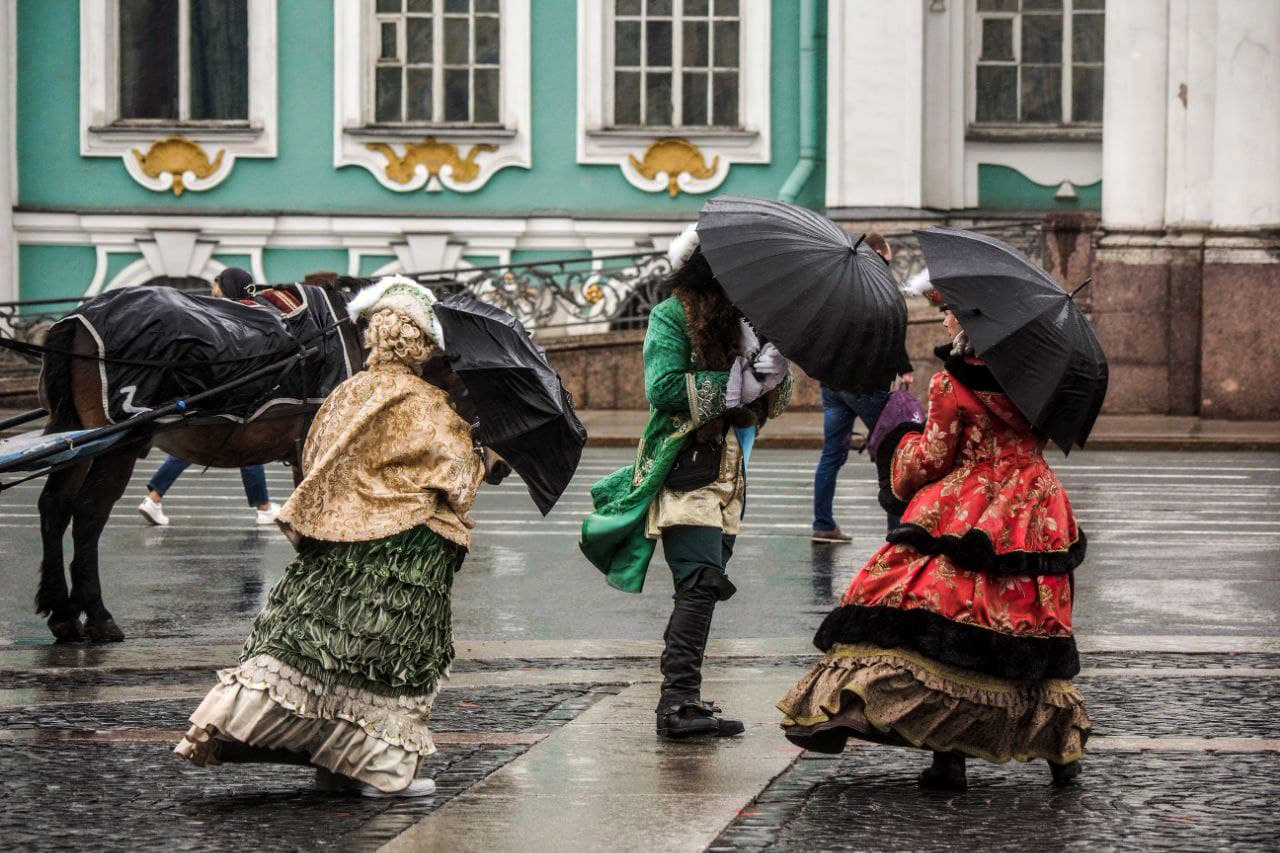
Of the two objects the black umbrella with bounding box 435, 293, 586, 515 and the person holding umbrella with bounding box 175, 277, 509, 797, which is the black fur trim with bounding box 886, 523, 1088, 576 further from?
the person holding umbrella with bounding box 175, 277, 509, 797

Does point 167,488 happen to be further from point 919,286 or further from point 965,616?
point 965,616

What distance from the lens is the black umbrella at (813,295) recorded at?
7.33 metres

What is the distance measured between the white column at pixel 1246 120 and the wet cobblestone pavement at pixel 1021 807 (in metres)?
17.7

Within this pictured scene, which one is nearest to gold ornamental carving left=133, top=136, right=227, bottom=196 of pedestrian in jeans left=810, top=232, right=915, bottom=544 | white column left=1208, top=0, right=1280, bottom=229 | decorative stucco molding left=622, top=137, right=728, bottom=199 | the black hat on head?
decorative stucco molding left=622, top=137, right=728, bottom=199

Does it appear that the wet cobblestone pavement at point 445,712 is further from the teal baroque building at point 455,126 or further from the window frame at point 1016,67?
the window frame at point 1016,67

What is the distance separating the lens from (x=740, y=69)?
27.8 m

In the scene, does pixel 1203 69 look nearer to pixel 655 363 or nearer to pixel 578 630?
pixel 578 630

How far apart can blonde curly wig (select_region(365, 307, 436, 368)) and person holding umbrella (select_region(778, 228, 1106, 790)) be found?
1.46 metres

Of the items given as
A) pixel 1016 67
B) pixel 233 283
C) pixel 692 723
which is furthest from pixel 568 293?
pixel 692 723

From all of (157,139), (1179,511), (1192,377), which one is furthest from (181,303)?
(157,139)

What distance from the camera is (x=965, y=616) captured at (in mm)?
6801

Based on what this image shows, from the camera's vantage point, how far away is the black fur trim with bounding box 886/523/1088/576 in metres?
6.83

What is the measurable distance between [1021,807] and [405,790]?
176 cm

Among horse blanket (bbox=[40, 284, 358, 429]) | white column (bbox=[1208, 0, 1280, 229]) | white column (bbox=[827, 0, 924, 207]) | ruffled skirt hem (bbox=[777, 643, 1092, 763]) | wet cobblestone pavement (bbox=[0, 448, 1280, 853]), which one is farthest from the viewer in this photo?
white column (bbox=[827, 0, 924, 207])
